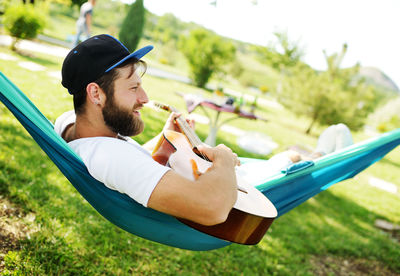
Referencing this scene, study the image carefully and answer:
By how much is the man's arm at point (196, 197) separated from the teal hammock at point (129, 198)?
22cm

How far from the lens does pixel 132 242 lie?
190 cm

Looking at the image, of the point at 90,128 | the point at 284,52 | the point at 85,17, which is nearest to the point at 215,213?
the point at 90,128

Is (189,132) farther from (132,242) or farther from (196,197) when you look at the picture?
(132,242)

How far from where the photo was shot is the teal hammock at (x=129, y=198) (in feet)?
3.34

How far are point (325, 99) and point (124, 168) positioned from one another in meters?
8.47

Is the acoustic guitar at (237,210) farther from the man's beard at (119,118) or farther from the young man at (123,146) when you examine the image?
the man's beard at (119,118)

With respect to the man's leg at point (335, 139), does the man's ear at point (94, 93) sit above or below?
above

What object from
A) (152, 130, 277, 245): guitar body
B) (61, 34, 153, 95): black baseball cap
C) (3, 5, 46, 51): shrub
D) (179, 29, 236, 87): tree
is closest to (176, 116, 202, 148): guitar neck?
(152, 130, 277, 245): guitar body

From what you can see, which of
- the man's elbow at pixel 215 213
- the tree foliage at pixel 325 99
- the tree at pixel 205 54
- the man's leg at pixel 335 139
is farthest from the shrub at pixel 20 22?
the tree foliage at pixel 325 99

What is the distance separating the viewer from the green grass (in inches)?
62.3

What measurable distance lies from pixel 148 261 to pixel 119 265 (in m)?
0.19

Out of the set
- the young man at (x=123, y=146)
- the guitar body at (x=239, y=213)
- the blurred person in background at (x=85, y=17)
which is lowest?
the blurred person in background at (x=85, y=17)

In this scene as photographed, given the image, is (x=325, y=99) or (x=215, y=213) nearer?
(x=215, y=213)

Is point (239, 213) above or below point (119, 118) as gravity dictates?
Answer: below
